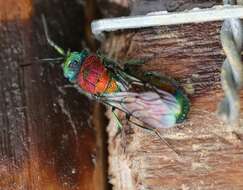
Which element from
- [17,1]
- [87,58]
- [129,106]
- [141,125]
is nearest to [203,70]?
[141,125]

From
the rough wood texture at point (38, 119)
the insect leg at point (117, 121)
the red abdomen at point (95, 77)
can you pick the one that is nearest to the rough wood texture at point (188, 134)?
the insect leg at point (117, 121)

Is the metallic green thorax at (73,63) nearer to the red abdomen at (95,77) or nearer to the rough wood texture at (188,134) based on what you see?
the red abdomen at (95,77)

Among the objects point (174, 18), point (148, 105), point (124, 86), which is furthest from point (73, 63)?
point (174, 18)

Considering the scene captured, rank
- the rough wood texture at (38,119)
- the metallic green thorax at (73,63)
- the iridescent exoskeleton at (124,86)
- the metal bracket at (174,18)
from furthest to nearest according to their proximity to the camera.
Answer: the metallic green thorax at (73,63)
the iridescent exoskeleton at (124,86)
the rough wood texture at (38,119)
the metal bracket at (174,18)

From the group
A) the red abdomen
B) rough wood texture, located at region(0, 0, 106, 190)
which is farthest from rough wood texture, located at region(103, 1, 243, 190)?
the red abdomen

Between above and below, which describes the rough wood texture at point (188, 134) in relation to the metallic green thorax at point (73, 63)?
below

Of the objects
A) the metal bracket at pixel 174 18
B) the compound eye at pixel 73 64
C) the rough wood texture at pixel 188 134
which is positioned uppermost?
the metal bracket at pixel 174 18
